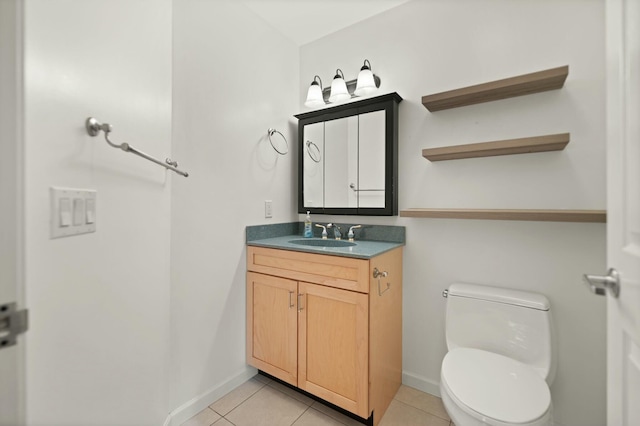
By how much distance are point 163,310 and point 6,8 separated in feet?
3.46

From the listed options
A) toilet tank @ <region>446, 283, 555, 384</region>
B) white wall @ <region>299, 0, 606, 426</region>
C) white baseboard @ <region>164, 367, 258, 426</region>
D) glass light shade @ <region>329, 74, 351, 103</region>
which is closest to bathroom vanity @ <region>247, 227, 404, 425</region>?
white baseboard @ <region>164, 367, 258, 426</region>

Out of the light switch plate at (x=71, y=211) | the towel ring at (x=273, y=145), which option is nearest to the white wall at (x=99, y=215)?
the light switch plate at (x=71, y=211)

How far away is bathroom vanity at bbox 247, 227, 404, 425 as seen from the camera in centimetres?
145

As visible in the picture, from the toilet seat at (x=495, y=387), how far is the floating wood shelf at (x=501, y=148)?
101cm

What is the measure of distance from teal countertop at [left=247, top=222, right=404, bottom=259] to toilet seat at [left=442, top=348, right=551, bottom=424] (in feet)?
2.03

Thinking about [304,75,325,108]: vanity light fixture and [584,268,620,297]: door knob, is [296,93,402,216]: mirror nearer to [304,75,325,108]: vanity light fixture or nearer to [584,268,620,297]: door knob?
[304,75,325,108]: vanity light fixture

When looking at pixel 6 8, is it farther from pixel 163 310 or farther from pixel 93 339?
pixel 163 310

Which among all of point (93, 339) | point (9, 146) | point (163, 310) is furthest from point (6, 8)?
point (163, 310)

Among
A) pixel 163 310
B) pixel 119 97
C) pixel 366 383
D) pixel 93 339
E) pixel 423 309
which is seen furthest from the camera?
pixel 423 309

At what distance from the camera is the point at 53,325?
2.48ft

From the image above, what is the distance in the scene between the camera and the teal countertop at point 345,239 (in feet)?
5.03

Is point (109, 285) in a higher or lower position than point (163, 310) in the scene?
higher

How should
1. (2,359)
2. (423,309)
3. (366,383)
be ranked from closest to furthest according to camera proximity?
(2,359) → (366,383) → (423,309)

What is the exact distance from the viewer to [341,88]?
79.5 inches
